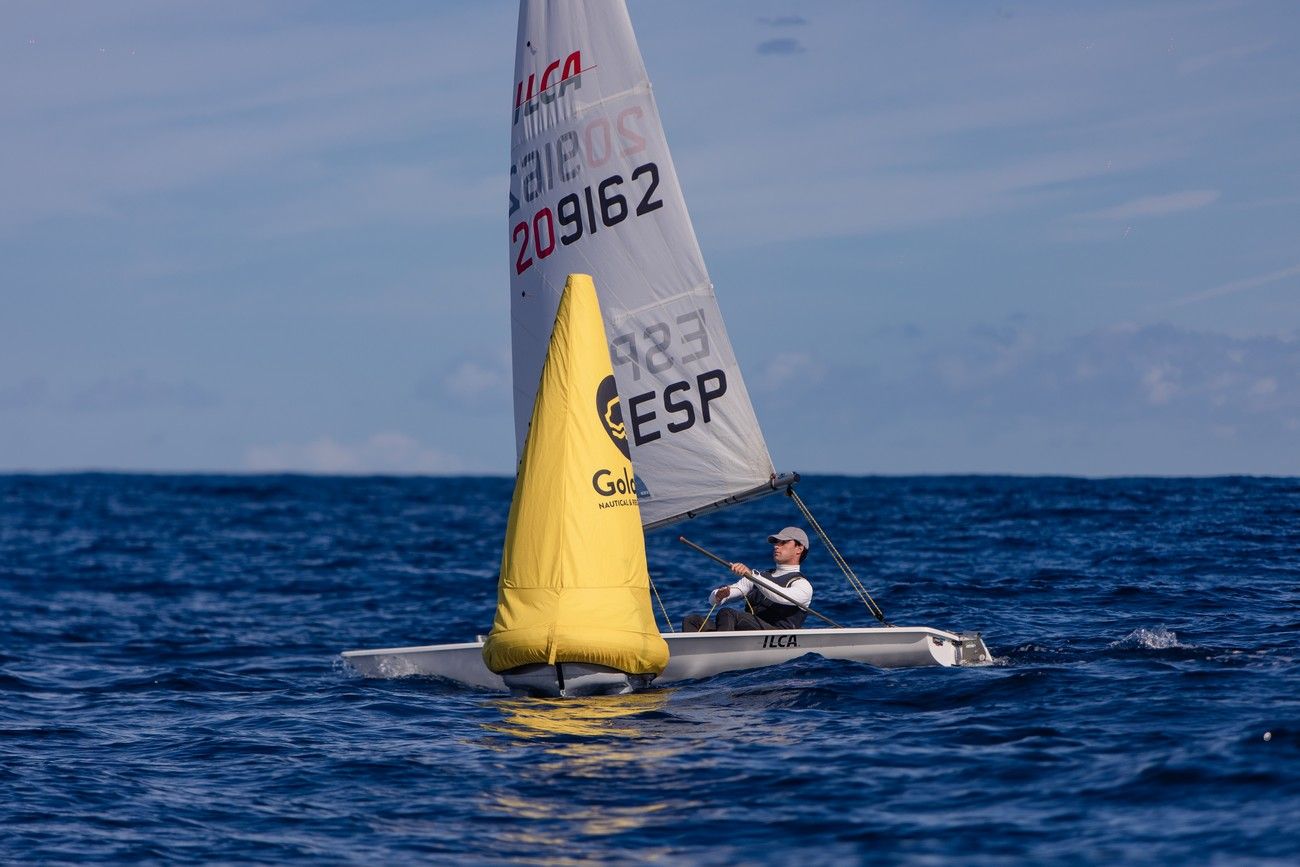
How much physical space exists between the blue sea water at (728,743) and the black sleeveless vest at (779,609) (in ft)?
3.01

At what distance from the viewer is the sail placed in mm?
16094

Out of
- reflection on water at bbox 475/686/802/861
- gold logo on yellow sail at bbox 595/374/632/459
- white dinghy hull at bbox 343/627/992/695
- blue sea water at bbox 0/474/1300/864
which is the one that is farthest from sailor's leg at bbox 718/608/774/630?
gold logo on yellow sail at bbox 595/374/632/459

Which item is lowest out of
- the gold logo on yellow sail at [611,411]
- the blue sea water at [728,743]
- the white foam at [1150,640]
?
the blue sea water at [728,743]

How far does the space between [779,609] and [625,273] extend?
13.9 ft

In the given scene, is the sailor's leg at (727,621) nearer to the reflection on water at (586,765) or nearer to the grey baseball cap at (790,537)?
the grey baseball cap at (790,537)

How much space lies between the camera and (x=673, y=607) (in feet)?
77.7

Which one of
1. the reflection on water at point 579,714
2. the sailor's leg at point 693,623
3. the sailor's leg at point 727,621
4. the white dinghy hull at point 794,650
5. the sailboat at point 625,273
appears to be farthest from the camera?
the sailboat at point 625,273

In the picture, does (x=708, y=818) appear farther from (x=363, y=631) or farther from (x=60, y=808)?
(x=363, y=631)

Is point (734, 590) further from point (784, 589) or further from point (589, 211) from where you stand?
point (589, 211)

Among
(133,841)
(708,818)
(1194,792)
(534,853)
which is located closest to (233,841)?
(133,841)

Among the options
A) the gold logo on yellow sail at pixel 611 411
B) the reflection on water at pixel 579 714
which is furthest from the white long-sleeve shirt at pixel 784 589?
the gold logo on yellow sail at pixel 611 411

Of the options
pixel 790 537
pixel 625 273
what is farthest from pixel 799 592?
pixel 625 273

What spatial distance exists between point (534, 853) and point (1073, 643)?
8.91 m

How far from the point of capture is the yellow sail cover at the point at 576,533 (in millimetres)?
13648
